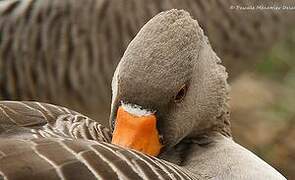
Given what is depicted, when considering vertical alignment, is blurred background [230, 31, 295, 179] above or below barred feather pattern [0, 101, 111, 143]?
below

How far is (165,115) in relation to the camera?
3428 mm

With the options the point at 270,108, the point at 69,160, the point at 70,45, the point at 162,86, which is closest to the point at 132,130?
the point at 162,86

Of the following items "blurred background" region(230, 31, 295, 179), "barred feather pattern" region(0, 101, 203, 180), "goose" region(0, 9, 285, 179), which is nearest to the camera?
"barred feather pattern" region(0, 101, 203, 180)

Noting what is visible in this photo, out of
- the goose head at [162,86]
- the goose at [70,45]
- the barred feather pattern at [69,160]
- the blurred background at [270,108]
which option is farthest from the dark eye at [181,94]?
the blurred background at [270,108]

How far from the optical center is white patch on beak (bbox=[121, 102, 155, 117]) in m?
3.33

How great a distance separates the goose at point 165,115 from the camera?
10.8 feet

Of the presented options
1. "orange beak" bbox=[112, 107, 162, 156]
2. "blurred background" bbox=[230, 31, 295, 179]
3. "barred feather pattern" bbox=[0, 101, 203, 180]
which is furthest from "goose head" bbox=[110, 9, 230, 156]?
"blurred background" bbox=[230, 31, 295, 179]

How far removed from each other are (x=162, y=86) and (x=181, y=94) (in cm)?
16

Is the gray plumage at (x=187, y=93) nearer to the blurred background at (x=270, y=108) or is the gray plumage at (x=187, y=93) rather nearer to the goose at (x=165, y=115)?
the goose at (x=165, y=115)

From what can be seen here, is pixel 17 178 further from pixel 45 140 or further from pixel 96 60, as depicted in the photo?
pixel 96 60

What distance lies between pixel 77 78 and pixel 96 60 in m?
0.14

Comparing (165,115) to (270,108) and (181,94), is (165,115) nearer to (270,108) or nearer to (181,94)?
(181,94)

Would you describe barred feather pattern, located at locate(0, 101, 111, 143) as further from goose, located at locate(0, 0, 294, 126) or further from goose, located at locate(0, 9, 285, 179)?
goose, located at locate(0, 0, 294, 126)

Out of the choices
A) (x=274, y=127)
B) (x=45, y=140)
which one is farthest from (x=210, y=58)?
(x=274, y=127)
